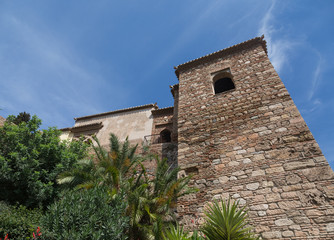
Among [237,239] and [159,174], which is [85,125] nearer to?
[159,174]

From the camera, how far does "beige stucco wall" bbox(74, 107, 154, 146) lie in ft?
38.2

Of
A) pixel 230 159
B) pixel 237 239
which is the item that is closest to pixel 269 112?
pixel 230 159

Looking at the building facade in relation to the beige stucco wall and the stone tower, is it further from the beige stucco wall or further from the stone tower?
the beige stucco wall

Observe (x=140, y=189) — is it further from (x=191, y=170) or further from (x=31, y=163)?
(x=31, y=163)

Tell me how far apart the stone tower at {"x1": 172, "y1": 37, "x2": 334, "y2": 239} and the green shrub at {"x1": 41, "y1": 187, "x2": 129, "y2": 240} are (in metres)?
1.83

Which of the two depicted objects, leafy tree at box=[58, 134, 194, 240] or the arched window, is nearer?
leafy tree at box=[58, 134, 194, 240]

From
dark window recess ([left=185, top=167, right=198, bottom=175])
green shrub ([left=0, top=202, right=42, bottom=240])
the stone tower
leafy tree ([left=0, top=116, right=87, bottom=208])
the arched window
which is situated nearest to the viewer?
the stone tower

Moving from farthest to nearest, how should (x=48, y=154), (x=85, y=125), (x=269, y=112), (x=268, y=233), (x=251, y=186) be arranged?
(x=85, y=125) < (x=48, y=154) < (x=269, y=112) < (x=251, y=186) < (x=268, y=233)

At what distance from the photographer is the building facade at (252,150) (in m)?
4.17

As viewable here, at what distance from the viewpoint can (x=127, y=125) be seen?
12555 mm

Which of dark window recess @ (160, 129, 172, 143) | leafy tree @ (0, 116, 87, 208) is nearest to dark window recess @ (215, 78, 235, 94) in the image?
dark window recess @ (160, 129, 172, 143)

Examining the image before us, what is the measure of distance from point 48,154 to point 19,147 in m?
1.00

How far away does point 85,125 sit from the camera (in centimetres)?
1335

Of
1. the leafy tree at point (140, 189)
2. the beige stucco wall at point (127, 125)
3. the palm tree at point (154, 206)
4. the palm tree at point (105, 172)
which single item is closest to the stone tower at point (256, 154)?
the palm tree at point (154, 206)
